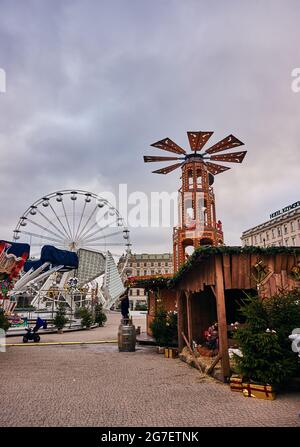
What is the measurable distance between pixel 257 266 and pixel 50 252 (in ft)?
77.6

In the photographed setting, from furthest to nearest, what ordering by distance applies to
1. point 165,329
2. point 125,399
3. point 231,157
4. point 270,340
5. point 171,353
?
point 231,157 → point 165,329 → point 171,353 → point 270,340 → point 125,399

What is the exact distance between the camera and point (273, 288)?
26.9 feet

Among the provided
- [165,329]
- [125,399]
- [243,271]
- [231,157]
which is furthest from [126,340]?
[231,157]

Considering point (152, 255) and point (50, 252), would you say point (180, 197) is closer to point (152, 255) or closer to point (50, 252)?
point (50, 252)

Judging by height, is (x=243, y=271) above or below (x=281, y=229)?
below

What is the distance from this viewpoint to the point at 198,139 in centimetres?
1839

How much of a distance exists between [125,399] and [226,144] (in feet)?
51.5

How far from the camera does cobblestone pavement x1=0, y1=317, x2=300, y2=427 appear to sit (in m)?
5.27

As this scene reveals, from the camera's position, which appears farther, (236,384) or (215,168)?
(215,168)

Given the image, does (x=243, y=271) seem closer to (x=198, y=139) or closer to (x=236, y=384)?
(x=236, y=384)

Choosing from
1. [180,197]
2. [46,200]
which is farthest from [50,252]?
[180,197]

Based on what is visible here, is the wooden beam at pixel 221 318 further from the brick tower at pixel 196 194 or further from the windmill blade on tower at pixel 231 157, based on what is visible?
the windmill blade on tower at pixel 231 157

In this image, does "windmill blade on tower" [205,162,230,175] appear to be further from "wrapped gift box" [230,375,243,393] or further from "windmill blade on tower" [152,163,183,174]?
"wrapped gift box" [230,375,243,393]

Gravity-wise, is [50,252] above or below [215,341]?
above
